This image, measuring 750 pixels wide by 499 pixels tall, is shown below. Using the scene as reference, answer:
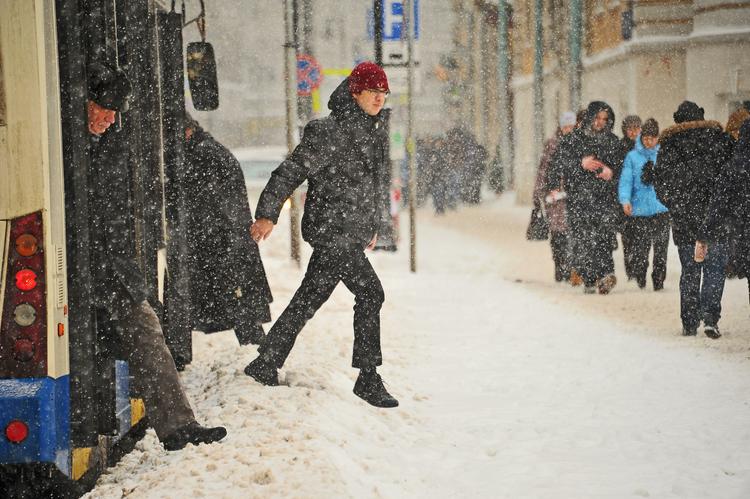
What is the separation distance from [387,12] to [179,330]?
9232 mm

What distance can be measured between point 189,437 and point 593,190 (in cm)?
871

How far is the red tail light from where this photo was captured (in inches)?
170

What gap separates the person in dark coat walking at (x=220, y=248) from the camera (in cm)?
799

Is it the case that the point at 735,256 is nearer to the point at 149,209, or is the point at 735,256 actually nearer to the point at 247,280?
the point at 247,280

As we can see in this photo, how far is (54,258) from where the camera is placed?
440 cm

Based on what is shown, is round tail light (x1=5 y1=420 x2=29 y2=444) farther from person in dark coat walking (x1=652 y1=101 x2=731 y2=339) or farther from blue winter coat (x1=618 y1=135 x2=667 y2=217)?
blue winter coat (x1=618 y1=135 x2=667 y2=217)

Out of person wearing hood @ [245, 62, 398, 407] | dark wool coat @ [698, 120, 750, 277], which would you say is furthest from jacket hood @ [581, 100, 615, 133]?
person wearing hood @ [245, 62, 398, 407]

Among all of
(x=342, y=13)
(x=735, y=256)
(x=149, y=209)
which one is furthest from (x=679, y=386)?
(x=342, y=13)

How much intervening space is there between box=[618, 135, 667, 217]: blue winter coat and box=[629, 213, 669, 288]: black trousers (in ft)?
0.34

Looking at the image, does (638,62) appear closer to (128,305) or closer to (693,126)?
(693,126)

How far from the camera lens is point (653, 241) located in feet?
42.1

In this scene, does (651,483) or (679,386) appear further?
(679,386)

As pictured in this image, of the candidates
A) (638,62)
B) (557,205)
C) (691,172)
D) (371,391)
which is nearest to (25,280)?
(371,391)

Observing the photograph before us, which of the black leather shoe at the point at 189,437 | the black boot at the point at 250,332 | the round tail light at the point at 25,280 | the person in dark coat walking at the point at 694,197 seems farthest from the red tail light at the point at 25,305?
the person in dark coat walking at the point at 694,197
